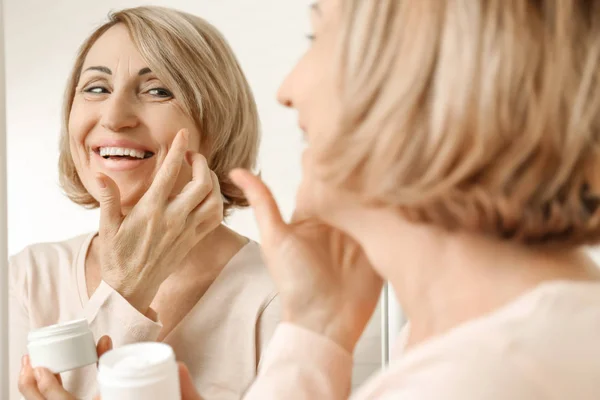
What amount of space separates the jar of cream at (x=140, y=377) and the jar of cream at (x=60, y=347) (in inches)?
3.8

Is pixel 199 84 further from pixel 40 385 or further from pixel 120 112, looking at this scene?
pixel 40 385

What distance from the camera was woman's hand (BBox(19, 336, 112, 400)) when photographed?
685 millimetres

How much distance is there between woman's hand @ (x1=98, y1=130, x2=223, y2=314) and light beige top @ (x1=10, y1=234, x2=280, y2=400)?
28 mm

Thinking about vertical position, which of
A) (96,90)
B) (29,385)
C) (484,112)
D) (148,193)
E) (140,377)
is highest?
(484,112)

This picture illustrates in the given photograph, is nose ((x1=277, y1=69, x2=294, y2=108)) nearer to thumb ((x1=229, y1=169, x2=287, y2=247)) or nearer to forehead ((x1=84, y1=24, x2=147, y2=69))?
thumb ((x1=229, y1=169, x2=287, y2=247))

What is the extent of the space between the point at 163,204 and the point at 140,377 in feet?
0.75

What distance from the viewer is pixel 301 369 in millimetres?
543

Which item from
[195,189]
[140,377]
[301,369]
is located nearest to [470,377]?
[301,369]

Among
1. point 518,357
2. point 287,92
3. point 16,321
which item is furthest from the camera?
point 16,321

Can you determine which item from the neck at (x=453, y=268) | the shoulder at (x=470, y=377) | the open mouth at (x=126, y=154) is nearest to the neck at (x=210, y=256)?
the open mouth at (x=126, y=154)

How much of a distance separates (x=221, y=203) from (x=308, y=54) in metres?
0.31

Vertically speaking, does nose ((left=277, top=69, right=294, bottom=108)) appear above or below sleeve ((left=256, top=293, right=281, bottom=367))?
above

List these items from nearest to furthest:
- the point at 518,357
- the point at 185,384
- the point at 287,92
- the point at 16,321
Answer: the point at 518,357 < the point at 287,92 < the point at 185,384 < the point at 16,321

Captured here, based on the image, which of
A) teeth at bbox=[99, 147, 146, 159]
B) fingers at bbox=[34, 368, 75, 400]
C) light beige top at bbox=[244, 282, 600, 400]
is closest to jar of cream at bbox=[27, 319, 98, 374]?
fingers at bbox=[34, 368, 75, 400]
